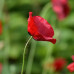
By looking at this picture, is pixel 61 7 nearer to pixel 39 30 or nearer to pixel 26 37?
pixel 26 37

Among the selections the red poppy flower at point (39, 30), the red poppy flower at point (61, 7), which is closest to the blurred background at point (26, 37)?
the red poppy flower at point (61, 7)

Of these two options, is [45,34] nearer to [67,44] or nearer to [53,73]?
[53,73]

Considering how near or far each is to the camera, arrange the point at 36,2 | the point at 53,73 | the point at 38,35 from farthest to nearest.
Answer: the point at 36,2, the point at 53,73, the point at 38,35

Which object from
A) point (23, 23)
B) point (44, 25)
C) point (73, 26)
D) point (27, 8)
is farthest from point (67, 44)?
point (44, 25)

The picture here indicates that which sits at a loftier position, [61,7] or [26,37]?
[61,7]

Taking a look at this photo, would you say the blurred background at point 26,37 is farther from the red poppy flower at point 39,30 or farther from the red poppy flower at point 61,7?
the red poppy flower at point 39,30

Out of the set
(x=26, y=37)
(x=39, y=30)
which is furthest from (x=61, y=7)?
(x=39, y=30)
